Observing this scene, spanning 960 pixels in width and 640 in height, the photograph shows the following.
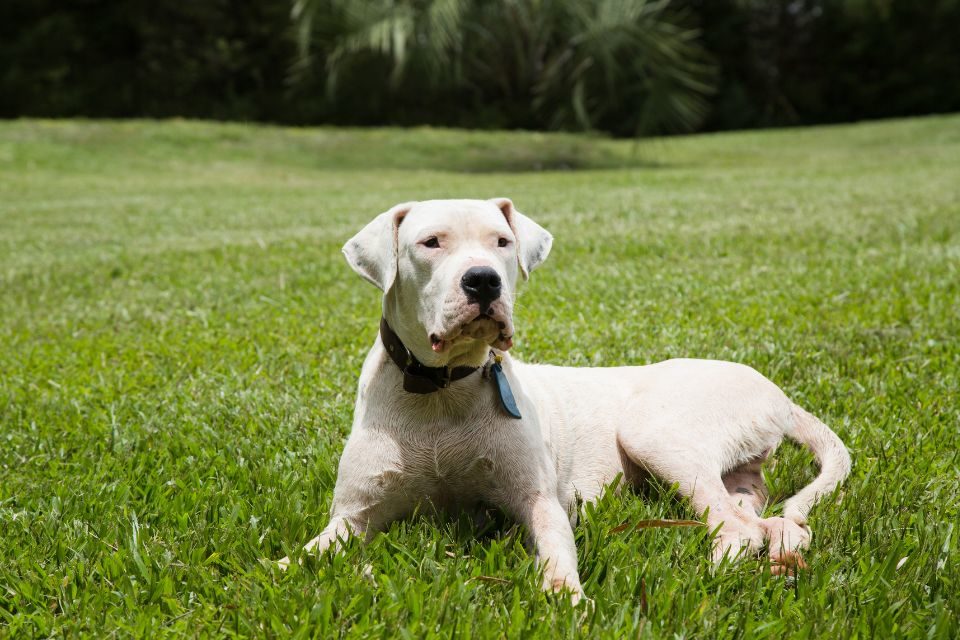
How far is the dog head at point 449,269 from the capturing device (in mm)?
2465

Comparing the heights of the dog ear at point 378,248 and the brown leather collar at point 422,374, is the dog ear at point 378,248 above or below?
above

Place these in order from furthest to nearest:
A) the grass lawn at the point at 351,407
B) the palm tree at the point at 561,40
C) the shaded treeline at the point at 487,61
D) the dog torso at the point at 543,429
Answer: the shaded treeline at the point at 487,61 < the palm tree at the point at 561,40 < the dog torso at the point at 543,429 < the grass lawn at the point at 351,407

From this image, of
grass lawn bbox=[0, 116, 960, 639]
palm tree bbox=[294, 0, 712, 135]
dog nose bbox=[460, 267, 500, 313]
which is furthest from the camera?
palm tree bbox=[294, 0, 712, 135]

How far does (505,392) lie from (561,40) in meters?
23.6

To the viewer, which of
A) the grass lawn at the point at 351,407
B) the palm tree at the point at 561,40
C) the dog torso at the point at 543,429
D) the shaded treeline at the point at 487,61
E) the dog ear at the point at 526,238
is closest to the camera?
the grass lawn at the point at 351,407

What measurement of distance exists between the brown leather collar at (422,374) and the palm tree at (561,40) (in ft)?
62.1

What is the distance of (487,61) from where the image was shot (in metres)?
26.0

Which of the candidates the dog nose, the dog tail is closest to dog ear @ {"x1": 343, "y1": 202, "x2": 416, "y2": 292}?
the dog nose

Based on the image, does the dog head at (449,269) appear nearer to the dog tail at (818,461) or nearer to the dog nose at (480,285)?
the dog nose at (480,285)

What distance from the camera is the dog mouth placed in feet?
8.09

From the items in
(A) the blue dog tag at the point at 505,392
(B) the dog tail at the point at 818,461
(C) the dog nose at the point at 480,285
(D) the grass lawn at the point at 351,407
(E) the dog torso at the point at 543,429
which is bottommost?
(D) the grass lawn at the point at 351,407

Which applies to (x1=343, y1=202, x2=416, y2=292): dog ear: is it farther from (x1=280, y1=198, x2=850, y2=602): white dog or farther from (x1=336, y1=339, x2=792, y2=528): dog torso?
(x1=336, y1=339, x2=792, y2=528): dog torso

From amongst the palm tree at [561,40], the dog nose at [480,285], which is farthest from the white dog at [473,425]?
the palm tree at [561,40]

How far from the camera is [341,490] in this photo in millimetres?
2689
